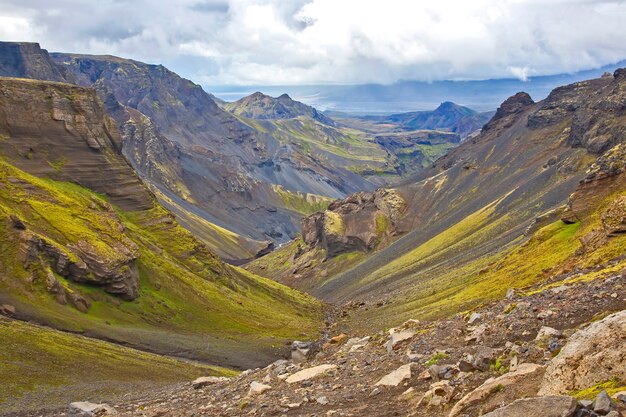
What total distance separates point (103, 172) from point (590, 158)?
476 ft

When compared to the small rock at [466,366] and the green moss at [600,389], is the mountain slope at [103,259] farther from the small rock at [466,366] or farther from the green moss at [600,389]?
the green moss at [600,389]

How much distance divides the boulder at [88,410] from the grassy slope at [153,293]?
36.6 m

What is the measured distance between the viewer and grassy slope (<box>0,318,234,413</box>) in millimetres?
53906

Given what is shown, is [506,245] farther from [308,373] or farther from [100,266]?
[308,373]

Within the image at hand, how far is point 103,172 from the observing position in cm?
13938

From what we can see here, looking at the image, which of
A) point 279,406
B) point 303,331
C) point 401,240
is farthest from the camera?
point 401,240

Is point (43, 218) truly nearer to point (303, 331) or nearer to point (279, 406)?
point (303, 331)

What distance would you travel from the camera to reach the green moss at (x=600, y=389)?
17.2 m

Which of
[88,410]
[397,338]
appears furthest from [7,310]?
[397,338]

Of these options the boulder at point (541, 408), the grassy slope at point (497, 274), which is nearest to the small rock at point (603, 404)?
the boulder at point (541, 408)

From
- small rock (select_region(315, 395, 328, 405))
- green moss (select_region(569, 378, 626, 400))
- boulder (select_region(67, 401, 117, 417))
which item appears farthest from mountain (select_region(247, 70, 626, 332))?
boulder (select_region(67, 401, 117, 417))

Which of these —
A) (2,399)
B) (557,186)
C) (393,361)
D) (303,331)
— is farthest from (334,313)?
(393,361)

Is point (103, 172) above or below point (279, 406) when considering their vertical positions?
above

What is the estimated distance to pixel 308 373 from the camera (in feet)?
117
